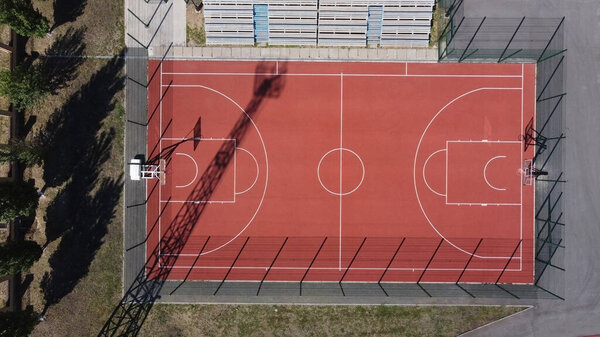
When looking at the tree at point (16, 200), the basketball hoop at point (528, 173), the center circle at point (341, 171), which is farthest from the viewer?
the center circle at point (341, 171)

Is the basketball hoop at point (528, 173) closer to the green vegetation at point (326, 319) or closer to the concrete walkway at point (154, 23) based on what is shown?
the green vegetation at point (326, 319)

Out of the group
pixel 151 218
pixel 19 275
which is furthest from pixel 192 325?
pixel 19 275

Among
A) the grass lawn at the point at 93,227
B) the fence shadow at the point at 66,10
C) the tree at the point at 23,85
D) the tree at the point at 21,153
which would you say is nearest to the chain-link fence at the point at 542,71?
the grass lawn at the point at 93,227

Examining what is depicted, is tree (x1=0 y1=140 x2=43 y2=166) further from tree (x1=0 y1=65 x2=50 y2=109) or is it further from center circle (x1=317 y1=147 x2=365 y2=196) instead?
center circle (x1=317 y1=147 x2=365 y2=196)

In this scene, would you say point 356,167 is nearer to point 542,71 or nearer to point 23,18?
point 542,71

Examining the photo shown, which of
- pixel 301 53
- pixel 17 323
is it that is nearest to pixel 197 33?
pixel 301 53

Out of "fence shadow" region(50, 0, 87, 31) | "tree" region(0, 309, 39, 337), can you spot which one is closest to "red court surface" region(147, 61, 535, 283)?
"fence shadow" region(50, 0, 87, 31)
